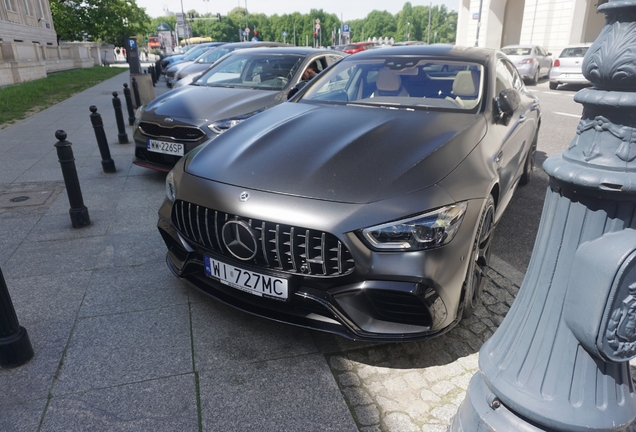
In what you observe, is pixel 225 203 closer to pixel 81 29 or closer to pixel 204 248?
pixel 204 248

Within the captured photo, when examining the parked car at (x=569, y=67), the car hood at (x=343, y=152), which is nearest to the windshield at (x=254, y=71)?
the car hood at (x=343, y=152)

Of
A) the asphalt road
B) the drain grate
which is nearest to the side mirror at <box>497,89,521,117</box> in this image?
the asphalt road

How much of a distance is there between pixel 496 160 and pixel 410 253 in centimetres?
120

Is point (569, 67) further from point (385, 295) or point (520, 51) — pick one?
point (385, 295)

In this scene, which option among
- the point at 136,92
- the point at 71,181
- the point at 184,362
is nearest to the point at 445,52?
Answer: the point at 184,362

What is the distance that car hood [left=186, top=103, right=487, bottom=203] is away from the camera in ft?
7.68

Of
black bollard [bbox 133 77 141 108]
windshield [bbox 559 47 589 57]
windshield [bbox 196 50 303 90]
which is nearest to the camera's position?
windshield [bbox 196 50 303 90]

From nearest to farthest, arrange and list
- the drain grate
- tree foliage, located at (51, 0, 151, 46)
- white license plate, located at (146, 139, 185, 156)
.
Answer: the drain grate
white license plate, located at (146, 139, 185, 156)
tree foliage, located at (51, 0, 151, 46)

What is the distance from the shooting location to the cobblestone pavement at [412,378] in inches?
82.9

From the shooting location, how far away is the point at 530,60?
721 inches

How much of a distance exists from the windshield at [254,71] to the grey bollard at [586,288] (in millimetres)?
5014

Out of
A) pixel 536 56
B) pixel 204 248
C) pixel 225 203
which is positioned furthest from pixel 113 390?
pixel 536 56

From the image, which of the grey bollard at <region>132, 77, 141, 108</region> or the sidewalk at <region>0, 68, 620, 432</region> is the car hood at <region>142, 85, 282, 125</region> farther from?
the grey bollard at <region>132, 77, 141, 108</region>

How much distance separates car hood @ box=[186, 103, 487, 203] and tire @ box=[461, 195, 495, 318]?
0.38 m
